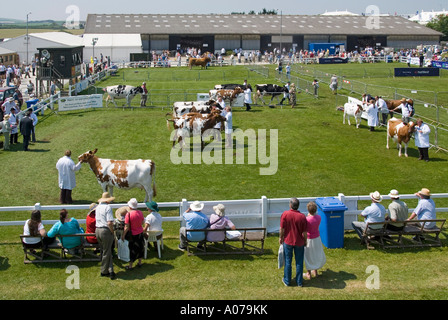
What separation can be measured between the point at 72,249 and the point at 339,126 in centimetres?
1881

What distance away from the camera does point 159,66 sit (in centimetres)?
5916

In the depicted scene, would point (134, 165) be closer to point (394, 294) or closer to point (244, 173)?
point (244, 173)

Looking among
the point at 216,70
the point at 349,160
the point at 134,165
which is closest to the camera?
the point at 134,165

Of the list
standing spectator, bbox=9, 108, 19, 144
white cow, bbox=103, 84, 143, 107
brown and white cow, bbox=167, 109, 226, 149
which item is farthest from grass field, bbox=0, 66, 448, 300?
standing spectator, bbox=9, 108, 19, 144

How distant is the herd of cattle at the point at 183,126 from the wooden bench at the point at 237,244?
11.8 ft

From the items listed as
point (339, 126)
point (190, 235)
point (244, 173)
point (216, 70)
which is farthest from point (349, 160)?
point (216, 70)

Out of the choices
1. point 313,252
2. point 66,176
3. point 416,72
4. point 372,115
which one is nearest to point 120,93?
point 372,115

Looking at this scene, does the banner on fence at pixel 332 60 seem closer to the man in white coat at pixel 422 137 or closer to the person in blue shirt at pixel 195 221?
the man in white coat at pixel 422 137

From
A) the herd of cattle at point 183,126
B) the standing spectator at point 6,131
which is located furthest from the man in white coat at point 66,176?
the standing spectator at point 6,131

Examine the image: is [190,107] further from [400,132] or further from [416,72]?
[416,72]

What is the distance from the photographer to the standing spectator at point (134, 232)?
10898mm

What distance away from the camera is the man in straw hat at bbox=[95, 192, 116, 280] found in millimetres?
10484

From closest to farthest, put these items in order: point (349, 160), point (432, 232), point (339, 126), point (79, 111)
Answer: point (432, 232) → point (349, 160) → point (339, 126) → point (79, 111)

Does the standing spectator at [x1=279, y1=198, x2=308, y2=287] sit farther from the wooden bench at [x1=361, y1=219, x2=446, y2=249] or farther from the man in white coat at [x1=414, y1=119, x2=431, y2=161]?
A: the man in white coat at [x1=414, y1=119, x2=431, y2=161]
